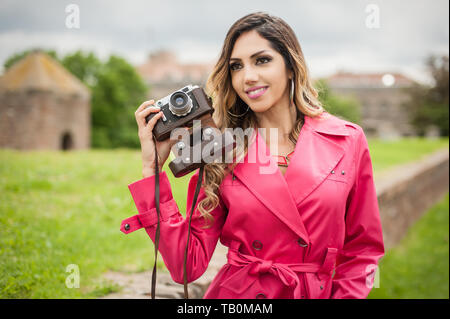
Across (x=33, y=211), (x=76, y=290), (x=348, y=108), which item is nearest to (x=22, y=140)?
(x=33, y=211)

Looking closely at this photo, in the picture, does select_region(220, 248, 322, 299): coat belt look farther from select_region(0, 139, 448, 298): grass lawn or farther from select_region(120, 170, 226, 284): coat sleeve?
select_region(0, 139, 448, 298): grass lawn

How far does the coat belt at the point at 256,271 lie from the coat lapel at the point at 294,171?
0.55ft

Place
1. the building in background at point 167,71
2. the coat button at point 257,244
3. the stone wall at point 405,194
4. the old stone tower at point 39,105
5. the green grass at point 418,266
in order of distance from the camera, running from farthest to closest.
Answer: the building in background at point 167,71, the old stone tower at point 39,105, the stone wall at point 405,194, the green grass at point 418,266, the coat button at point 257,244

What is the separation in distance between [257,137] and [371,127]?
43899mm

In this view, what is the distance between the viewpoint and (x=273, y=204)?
1951 mm

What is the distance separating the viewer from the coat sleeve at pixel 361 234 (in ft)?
6.60

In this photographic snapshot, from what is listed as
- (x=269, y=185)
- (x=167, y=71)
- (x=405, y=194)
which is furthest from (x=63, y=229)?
(x=167, y=71)

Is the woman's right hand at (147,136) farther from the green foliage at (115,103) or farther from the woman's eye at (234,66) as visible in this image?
the green foliage at (115,103)

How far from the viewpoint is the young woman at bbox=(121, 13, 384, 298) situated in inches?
76.2

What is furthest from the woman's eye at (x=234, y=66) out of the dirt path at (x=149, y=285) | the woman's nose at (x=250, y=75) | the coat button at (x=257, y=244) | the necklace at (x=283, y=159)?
the dirt path at (x=149, y=285)

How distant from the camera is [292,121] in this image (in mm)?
2336

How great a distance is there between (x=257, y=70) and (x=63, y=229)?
10.9 ft

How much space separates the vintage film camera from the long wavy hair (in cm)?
12

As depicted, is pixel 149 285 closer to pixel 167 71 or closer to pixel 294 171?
pixel 294 171
